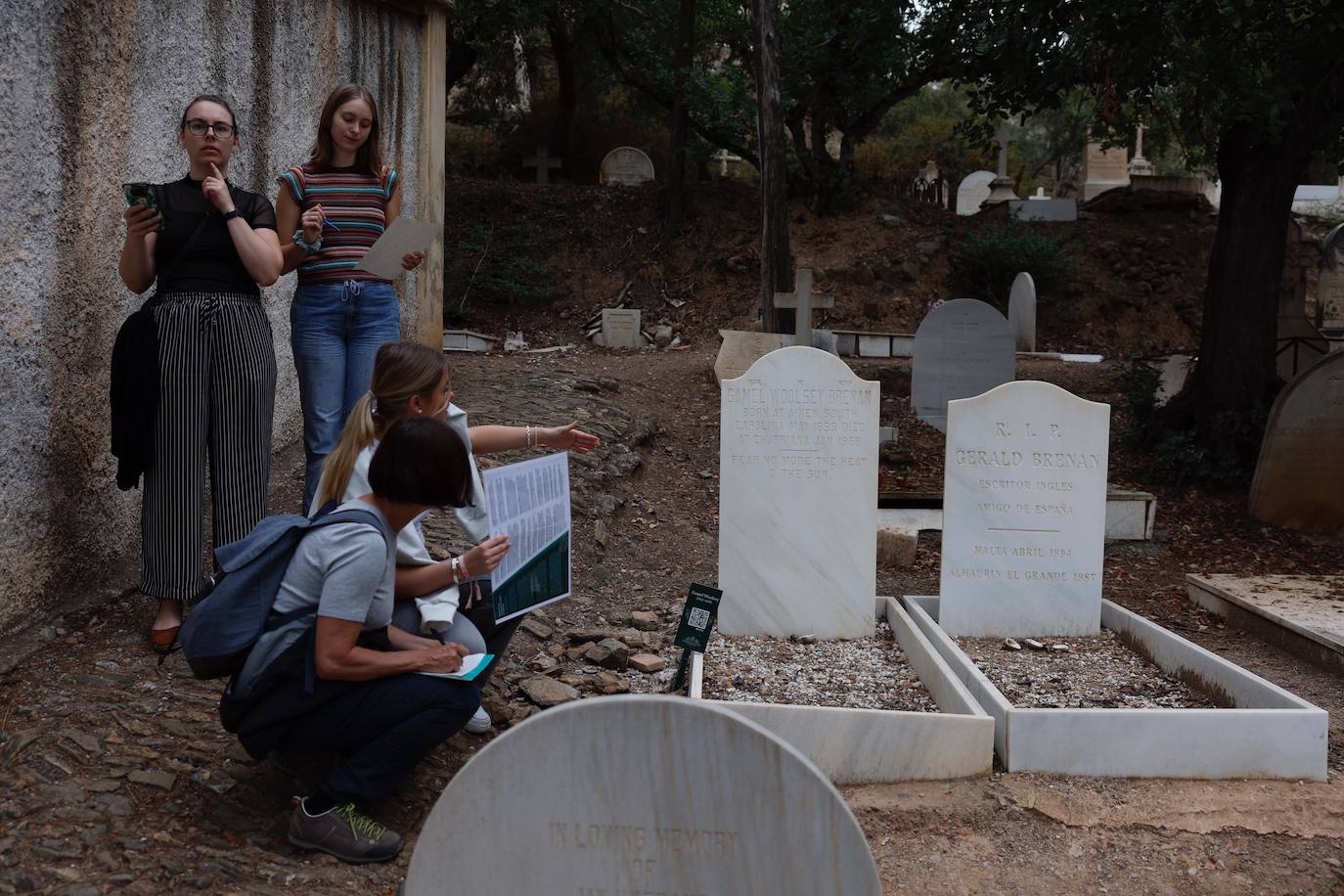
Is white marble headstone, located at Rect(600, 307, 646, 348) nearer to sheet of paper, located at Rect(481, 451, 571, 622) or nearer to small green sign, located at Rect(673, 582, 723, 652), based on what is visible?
small green sign, located at Rect(673, 582, 723, 652)

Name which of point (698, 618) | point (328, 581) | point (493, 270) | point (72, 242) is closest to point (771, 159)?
point (493, 270)

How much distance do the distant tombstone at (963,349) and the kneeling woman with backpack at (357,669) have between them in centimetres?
836

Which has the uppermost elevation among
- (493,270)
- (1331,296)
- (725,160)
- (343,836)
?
(725,160)

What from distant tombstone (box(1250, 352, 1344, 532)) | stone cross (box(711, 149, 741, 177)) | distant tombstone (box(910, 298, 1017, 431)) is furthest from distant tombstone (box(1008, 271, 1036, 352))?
stone cross (box(711, 149, 741, 177))

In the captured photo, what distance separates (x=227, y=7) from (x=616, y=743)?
183 inches

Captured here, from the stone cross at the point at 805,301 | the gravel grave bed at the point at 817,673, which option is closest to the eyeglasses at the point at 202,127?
the gravel grave bed at the point at 817,673

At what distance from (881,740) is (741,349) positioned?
794 cm

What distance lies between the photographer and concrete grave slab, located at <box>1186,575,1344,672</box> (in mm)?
5133

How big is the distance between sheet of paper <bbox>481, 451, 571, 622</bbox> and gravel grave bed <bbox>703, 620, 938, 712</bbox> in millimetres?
1060

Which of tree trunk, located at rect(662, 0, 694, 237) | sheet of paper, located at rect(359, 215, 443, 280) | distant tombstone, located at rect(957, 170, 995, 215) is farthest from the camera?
distant tombstone, located at rect(957, 170, 995, 215)

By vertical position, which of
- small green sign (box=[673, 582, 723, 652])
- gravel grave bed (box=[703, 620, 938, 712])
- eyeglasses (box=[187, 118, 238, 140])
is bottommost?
gravel grave bed (box=[703, 620, 938, 712])

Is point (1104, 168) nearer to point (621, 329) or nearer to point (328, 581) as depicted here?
point (621, 329)

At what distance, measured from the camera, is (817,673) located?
489 centimetres

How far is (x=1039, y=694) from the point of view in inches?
180
